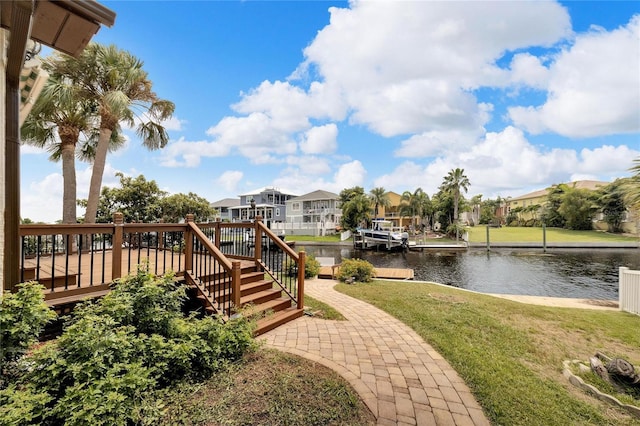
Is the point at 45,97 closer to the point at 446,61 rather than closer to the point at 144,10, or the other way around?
the point at 144,10

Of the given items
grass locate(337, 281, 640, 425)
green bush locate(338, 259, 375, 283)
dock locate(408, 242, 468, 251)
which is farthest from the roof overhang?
dock locate(408, 242, 468, 251)

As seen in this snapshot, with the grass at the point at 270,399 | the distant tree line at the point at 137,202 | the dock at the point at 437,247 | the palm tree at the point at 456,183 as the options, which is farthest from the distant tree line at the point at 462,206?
the grass at the point at 270,399

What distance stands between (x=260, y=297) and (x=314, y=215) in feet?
116

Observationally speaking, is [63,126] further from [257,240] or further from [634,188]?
[634,188]

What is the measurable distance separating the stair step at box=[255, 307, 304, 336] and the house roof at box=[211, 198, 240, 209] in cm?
4758

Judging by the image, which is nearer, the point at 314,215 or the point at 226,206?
the point at 314,215

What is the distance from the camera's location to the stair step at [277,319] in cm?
433

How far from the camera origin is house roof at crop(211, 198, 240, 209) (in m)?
50.1

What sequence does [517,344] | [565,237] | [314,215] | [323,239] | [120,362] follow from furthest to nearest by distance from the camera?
1. [314,215]
2. [323,239]
3. [565,237]
4. [517,344]
5. [120,362]

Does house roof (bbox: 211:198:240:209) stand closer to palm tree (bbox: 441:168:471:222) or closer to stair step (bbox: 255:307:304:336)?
palm tree (bbox: 441:168:471:222)

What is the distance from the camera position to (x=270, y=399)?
8.38 ft

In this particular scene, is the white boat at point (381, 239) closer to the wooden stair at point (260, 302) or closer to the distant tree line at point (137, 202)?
the distant tree line at point (137, 202)

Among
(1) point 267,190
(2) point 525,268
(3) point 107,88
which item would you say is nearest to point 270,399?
(3) point 107,88

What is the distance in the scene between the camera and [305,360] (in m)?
3.43
